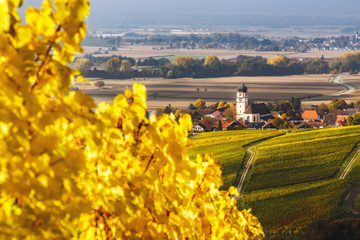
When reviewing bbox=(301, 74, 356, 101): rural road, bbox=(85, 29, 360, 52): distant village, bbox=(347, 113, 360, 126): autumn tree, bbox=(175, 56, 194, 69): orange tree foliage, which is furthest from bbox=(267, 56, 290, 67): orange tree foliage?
bbox=(347, 113, 360, 126): autumn tree

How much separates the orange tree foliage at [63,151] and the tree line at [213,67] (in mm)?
80855

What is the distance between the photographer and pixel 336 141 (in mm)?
27906

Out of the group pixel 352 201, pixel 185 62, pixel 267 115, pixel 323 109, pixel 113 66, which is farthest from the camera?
pixel 185 62

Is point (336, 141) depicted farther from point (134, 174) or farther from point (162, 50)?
point (162, 50)

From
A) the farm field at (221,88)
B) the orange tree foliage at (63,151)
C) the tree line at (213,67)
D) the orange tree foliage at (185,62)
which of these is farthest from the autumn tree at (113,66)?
the orange tree foliage at (63,151)

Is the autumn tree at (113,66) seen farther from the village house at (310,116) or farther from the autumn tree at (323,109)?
the village house at (310,116)

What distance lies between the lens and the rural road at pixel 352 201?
19008mm

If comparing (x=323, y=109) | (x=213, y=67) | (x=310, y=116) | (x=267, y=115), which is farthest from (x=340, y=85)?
(x=267, y=115)

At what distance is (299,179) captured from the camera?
22859 millimetres

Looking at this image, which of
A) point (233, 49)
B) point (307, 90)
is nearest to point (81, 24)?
point (307, 90)

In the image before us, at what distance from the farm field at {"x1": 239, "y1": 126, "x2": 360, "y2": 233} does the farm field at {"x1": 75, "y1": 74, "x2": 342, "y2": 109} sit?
110 feet

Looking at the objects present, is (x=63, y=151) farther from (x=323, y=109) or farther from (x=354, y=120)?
(x=323, y=109)

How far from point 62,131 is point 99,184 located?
290 millimetres

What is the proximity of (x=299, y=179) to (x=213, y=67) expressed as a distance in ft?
255
